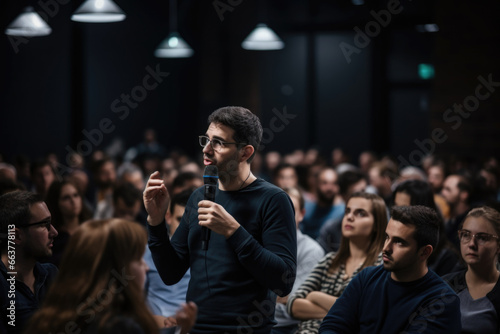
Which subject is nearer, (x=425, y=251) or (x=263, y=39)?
(x=425, y=251)

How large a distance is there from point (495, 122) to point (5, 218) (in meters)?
9.33

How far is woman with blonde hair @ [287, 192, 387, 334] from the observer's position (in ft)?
10.8

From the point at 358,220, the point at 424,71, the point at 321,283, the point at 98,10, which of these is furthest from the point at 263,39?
the point at 424,71

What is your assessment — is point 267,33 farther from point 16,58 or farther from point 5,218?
point 5,218

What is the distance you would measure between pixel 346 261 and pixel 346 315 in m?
0.95

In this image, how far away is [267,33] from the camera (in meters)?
7.80

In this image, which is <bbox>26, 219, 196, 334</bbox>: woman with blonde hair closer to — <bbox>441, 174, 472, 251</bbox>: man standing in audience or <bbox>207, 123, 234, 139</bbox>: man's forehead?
<bbox>207, 123, 234, 139</bbox>: man's forehead

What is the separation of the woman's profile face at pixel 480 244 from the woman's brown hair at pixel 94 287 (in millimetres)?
1665

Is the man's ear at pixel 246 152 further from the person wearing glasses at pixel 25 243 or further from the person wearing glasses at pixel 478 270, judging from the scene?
the person wearing glasses at pixel 478 270

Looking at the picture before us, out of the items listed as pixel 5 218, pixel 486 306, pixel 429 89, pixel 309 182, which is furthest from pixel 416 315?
pixel 429 89

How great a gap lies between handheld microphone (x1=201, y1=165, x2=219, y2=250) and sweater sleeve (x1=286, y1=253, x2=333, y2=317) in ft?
4.21

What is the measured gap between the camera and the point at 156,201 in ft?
7.41

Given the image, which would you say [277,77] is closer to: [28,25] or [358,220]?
[28,25]

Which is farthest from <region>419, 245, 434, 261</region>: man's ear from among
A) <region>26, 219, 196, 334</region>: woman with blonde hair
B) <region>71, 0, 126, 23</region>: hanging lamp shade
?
<region>71, 0, 126, 23</region>: hanging lamp shade
